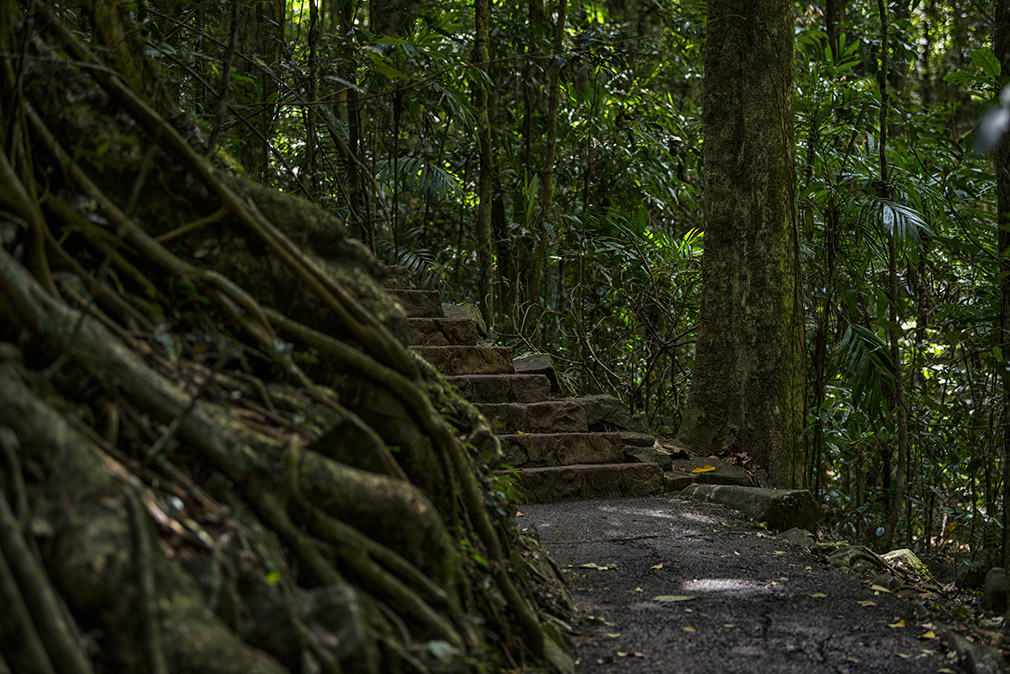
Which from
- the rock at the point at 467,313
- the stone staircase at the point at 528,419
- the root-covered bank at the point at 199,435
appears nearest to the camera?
the root-covered bank at the point at 199,435

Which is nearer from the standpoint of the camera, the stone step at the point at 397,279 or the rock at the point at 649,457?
the rock at the point at 649,457

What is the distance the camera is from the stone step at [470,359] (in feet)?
19.8

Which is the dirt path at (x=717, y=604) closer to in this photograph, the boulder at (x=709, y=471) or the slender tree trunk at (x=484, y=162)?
the boulder at (x=709, y=471)

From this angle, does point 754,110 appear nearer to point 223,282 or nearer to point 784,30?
point 784,30

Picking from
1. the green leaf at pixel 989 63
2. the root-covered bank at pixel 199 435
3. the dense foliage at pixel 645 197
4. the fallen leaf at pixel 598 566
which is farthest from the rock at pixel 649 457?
the green leaf at pixel 989 63

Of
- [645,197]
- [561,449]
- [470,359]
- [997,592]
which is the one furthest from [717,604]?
[645,197]

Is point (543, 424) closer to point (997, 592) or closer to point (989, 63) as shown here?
point (997, 592)

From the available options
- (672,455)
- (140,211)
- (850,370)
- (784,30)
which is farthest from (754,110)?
(140,211)

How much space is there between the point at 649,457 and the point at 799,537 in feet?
5.07

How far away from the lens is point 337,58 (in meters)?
5.68

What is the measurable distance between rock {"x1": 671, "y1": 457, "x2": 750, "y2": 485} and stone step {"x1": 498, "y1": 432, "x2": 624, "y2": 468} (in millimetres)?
446

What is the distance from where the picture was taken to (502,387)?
6000mm

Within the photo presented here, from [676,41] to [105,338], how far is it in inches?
398

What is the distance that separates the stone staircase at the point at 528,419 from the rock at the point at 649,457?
75 mm
